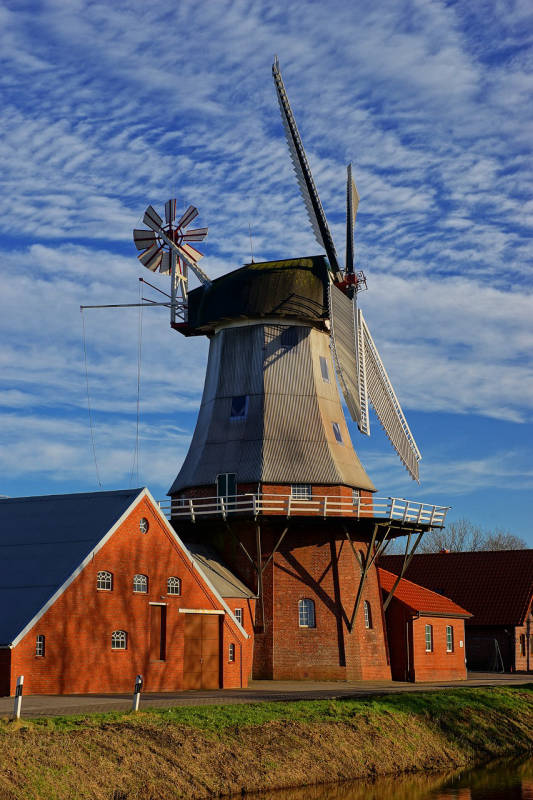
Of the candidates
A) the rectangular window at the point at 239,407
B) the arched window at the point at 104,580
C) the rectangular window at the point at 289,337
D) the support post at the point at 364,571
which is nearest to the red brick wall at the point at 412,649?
the support post at the point at 364,571

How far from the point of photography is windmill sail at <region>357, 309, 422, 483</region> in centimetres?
4222

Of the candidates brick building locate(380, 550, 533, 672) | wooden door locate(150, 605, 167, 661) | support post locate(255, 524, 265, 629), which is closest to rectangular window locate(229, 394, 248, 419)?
support post locate(255, 524, 265, 629)

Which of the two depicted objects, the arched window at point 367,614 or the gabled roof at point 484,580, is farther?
the gabled roof at point 484,580

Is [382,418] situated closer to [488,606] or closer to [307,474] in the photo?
[307,474]

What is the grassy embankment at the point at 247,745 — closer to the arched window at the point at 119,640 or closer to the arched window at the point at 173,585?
the arched window at the point at 119,640

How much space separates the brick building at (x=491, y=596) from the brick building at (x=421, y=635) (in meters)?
7.28

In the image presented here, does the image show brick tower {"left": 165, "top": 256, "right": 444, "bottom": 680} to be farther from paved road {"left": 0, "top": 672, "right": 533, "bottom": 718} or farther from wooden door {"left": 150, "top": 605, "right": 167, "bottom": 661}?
wooden door {"left": 150, "top": 605, "right": 167, "bottom": 661}

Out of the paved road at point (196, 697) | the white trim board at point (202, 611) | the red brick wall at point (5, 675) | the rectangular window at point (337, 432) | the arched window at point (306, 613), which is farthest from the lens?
the rectangular window at point (337, 432)

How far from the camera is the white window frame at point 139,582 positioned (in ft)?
106

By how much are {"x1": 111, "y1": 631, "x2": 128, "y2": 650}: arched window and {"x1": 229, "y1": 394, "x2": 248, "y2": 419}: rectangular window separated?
11.7 meters

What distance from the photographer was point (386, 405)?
4322cm

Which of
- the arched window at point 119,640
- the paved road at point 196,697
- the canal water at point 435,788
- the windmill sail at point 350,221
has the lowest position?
the canal water at point 435,788

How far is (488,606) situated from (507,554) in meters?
3.63

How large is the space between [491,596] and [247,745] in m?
34.7
